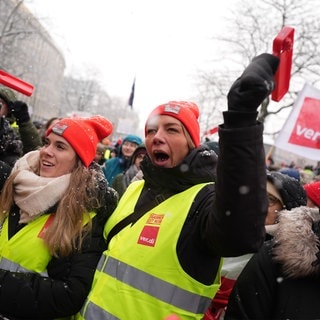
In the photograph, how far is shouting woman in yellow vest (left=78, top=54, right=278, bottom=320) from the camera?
1297mm

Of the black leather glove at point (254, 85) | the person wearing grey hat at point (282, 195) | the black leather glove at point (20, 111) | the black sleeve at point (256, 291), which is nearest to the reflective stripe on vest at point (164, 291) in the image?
the black sleeve at point (256, 291)

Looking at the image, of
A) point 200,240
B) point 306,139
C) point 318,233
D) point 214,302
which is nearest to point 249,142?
point 200,240

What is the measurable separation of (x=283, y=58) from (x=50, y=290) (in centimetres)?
150

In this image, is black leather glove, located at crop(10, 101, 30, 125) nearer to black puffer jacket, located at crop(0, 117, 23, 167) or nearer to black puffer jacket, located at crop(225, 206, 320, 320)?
black puffer jacket, located at crop(0, 117, 23, 167)

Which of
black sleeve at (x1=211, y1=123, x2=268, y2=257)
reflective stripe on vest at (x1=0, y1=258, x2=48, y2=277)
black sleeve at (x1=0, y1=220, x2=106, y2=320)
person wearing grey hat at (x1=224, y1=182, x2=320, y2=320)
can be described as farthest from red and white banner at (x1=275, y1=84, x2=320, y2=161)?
black sleeve at (x1=211, y1=123, x2=268, y2=257)

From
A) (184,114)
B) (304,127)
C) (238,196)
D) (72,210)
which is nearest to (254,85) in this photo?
(238,196)

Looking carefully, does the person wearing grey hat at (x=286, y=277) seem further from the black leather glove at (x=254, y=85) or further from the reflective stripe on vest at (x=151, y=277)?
the black leather glove at (x=254, y=85)

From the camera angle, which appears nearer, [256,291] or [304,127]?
[256,291]

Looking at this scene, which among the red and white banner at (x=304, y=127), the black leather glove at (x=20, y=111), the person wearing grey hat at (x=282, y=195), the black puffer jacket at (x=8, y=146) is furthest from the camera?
the red and white banner at (x=304, y=127)

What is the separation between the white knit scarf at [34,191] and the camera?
7.11 feet

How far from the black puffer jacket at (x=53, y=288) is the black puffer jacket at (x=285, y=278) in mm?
733

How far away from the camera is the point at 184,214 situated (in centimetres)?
172

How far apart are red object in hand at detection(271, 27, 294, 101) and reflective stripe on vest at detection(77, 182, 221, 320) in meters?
0.61

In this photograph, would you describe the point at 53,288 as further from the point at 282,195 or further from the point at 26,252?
the point at 282,195
